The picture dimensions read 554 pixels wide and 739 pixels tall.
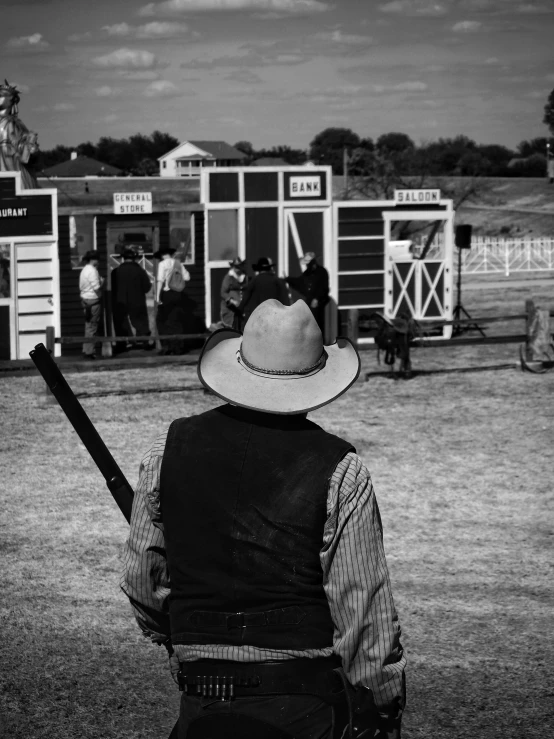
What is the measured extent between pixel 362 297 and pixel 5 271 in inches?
236

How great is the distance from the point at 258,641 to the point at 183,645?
0.70 ft

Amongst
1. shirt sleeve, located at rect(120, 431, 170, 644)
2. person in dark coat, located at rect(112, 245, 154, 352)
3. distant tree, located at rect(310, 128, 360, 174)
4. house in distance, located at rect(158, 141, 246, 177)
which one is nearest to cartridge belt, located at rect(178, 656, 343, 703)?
shirt sleeve, located at rect(120, 431, 170, 644)

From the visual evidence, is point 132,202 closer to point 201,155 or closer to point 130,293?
point 130,293

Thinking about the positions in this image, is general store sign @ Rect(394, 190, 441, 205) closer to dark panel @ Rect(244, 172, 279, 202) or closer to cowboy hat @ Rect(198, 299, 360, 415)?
dark panel @ Rect(244, 172, 279, 202)

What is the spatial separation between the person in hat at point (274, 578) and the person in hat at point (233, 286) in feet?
43.2

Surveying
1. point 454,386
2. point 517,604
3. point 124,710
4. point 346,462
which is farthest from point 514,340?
point 346,462

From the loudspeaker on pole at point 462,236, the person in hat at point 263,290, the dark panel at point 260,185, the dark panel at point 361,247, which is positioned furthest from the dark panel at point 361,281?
the person in hat at point 263,290

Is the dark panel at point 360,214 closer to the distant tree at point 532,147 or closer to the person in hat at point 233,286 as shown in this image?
the person in hat at point 233,286

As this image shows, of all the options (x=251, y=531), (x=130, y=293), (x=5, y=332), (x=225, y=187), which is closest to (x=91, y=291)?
(x=130, y=293)

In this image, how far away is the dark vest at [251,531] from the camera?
2.62 m

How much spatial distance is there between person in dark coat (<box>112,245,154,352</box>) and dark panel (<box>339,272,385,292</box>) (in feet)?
11.1

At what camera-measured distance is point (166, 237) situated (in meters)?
17.4

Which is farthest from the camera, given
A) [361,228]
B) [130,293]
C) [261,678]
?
[361,228]

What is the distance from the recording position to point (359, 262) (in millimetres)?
17672
